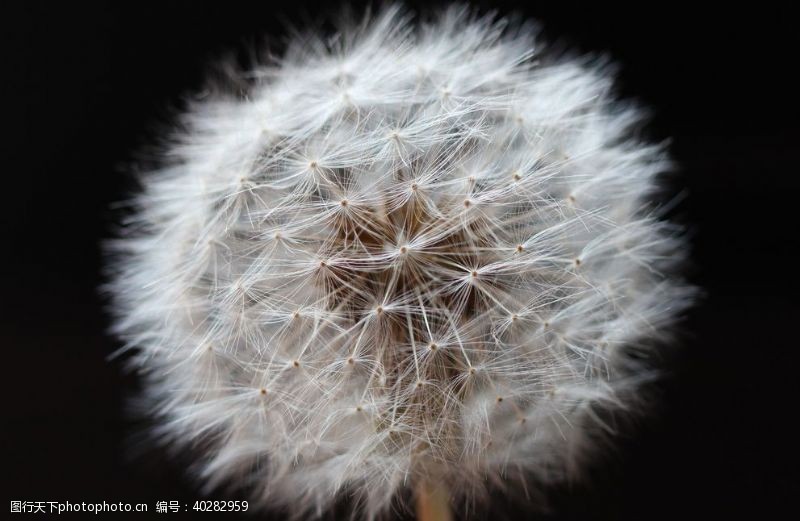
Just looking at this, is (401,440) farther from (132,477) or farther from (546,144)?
(132,477)

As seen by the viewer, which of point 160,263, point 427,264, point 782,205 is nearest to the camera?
point 427,264

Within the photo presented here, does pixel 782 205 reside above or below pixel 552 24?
below

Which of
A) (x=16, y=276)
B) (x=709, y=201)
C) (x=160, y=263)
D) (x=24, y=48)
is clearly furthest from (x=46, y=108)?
(x=709, y=201)

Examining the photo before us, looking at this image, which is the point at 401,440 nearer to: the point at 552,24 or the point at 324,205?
the point at 324,205

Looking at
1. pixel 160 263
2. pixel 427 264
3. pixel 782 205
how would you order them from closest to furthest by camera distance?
1. pixel 427 264
2. pixel 160 263
3. pixel 782 205

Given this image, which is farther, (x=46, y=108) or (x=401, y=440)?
(x=46, y=108)

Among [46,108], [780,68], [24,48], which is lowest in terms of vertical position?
[780,68]

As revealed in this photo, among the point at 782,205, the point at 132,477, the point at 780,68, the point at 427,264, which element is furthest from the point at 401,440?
the point at 780,68
